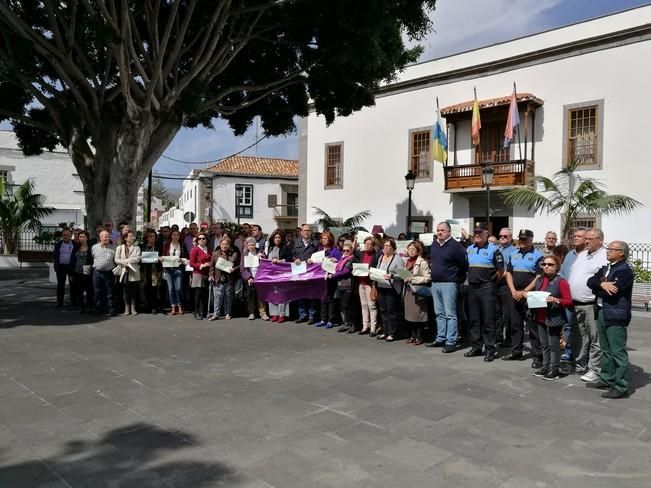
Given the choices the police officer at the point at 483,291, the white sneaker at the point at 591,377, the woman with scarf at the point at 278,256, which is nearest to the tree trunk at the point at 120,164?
the woman with scarf at the point at 278,256

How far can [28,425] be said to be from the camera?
15.5ft

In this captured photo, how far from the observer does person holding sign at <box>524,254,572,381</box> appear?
21.5 ft

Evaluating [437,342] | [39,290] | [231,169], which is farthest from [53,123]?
[231,169]

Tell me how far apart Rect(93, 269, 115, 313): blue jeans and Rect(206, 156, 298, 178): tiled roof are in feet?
118

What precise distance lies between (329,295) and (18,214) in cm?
2068

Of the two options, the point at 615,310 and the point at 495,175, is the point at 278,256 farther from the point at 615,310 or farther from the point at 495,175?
the point at 495,175

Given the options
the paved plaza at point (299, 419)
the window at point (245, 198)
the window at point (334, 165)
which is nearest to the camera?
the paved plaza at point (299, 419)

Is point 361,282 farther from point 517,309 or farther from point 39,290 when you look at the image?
point 39,290

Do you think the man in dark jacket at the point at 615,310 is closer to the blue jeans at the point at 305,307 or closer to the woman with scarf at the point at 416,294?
the woman with scarf at the point at 416,294

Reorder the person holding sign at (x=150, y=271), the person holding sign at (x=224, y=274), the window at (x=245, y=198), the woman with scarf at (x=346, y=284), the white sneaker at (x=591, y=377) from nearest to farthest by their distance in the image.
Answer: the white sneaker at (x=591, y=377) < the woman with scarf at (x=346, y=284) < the person holding sign at (x=224, y=274) < the person holding sign at (x=150, y=271) < the window at (x=245, y=198)

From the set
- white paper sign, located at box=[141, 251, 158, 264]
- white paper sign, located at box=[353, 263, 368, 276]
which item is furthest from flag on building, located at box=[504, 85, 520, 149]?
white paper sign, located at box=[141, 251, 158, 264]

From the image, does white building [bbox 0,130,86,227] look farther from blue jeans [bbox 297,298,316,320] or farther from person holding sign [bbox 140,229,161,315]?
blue jeans [bbox 297,298,316,320]

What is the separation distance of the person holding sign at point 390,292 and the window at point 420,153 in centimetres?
1601

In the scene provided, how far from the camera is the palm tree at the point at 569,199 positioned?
57.3 feet
